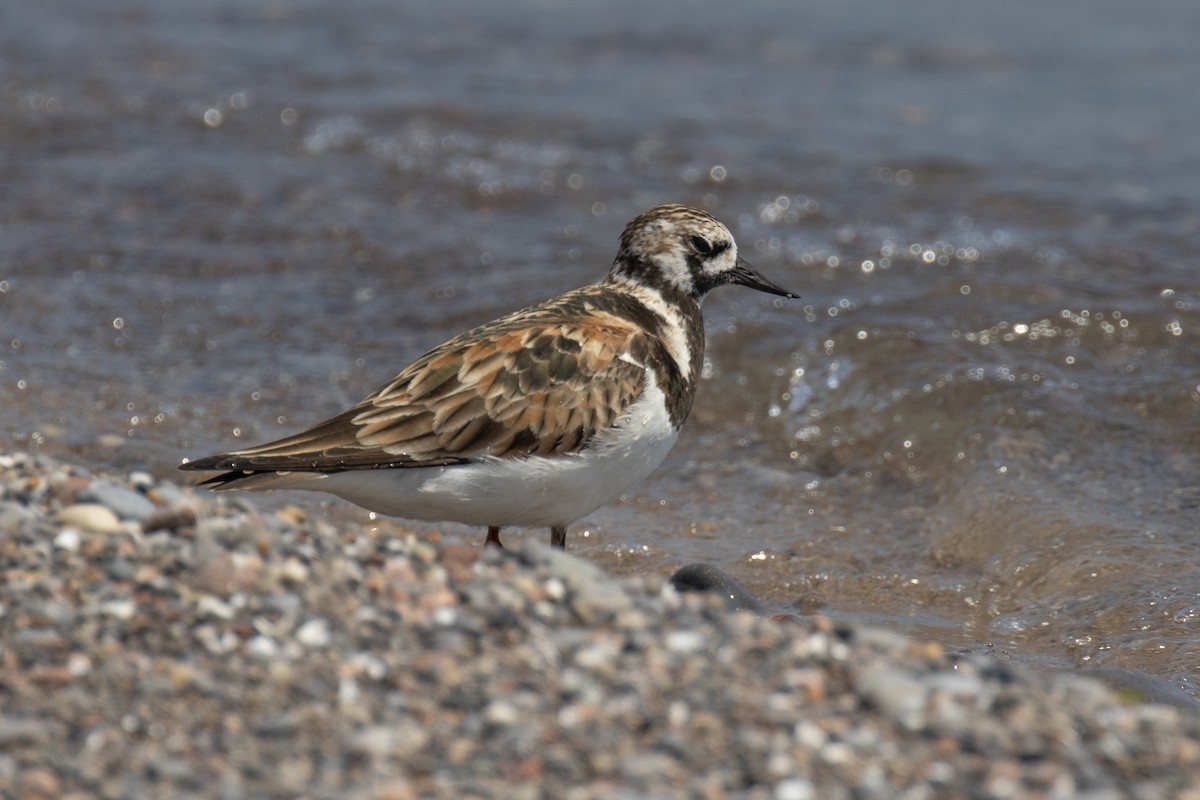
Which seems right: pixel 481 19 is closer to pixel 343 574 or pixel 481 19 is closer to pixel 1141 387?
pixel 1141 387

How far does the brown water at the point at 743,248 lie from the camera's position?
6242 mm

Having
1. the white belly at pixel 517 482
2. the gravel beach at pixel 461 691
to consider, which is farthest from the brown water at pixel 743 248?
the gravel beach at pixel 461 691

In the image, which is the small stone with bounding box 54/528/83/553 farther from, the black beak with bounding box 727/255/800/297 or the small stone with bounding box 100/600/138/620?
the black beak with bounding box 727/255/800/297

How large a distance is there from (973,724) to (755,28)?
38.5 feet

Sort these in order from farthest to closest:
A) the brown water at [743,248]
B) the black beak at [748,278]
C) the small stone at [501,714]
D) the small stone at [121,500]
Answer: the brown water at [743,248], the black beak at [748,278], the small stone at [121,500], the small stone at [501,714]

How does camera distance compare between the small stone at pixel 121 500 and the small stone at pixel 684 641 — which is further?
the small stone at pixel 121 500

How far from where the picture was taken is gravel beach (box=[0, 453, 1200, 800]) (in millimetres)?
3076

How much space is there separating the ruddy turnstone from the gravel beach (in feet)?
2.97

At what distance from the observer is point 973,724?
326 centimetres

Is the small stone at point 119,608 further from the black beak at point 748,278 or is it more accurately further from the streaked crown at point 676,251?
the black beak at point 748,278

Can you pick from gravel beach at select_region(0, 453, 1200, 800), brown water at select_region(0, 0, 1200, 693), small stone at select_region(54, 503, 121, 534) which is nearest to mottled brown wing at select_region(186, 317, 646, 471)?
small stone at select_region(54, 503, 121, 534)

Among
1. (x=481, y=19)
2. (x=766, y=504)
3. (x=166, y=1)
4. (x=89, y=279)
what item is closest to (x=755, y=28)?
(x=481, y=19)

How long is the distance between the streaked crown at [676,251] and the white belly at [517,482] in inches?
27.5

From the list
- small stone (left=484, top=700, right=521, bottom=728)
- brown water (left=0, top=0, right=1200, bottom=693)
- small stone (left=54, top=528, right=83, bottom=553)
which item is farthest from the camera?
brown water (left=0, top=0, right=1200, bottom=693)
